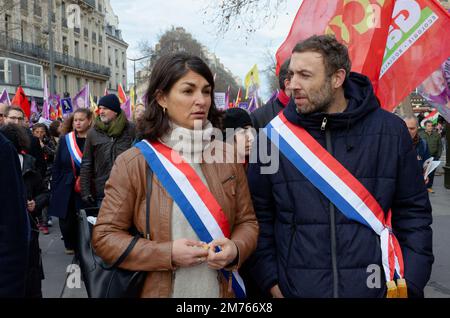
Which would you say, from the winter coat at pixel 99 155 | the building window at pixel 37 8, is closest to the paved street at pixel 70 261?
the winter coat at pixel 99 155

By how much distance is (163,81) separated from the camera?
87.2 inches

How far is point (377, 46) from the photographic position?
3541 mm

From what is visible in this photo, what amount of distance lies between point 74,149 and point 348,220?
15.3 feet

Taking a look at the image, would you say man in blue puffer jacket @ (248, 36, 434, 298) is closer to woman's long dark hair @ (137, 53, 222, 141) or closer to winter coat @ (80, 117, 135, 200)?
woman's long dark hair @ (137, 53, 222, 141)

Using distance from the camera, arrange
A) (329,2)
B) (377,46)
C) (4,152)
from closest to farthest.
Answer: (4,152) < (377,46) < (329,2)

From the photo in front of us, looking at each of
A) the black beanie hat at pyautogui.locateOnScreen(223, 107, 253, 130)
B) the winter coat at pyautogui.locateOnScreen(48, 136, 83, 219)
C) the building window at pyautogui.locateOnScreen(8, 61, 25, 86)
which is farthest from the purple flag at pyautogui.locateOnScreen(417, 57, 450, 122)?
the building window at pyautogui.locateOnScreen(8, 61, 25, 86)

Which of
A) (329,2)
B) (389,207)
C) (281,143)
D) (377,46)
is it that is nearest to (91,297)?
(281,143)

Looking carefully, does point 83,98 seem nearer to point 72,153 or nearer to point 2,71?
point 72,153

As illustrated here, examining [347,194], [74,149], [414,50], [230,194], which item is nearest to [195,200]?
[230,194]

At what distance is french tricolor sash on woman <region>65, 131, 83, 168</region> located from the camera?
6.10 metres

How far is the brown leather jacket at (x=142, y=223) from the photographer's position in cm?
200

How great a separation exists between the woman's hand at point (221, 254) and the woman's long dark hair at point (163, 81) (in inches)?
22.0

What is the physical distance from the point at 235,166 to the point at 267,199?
26cm
